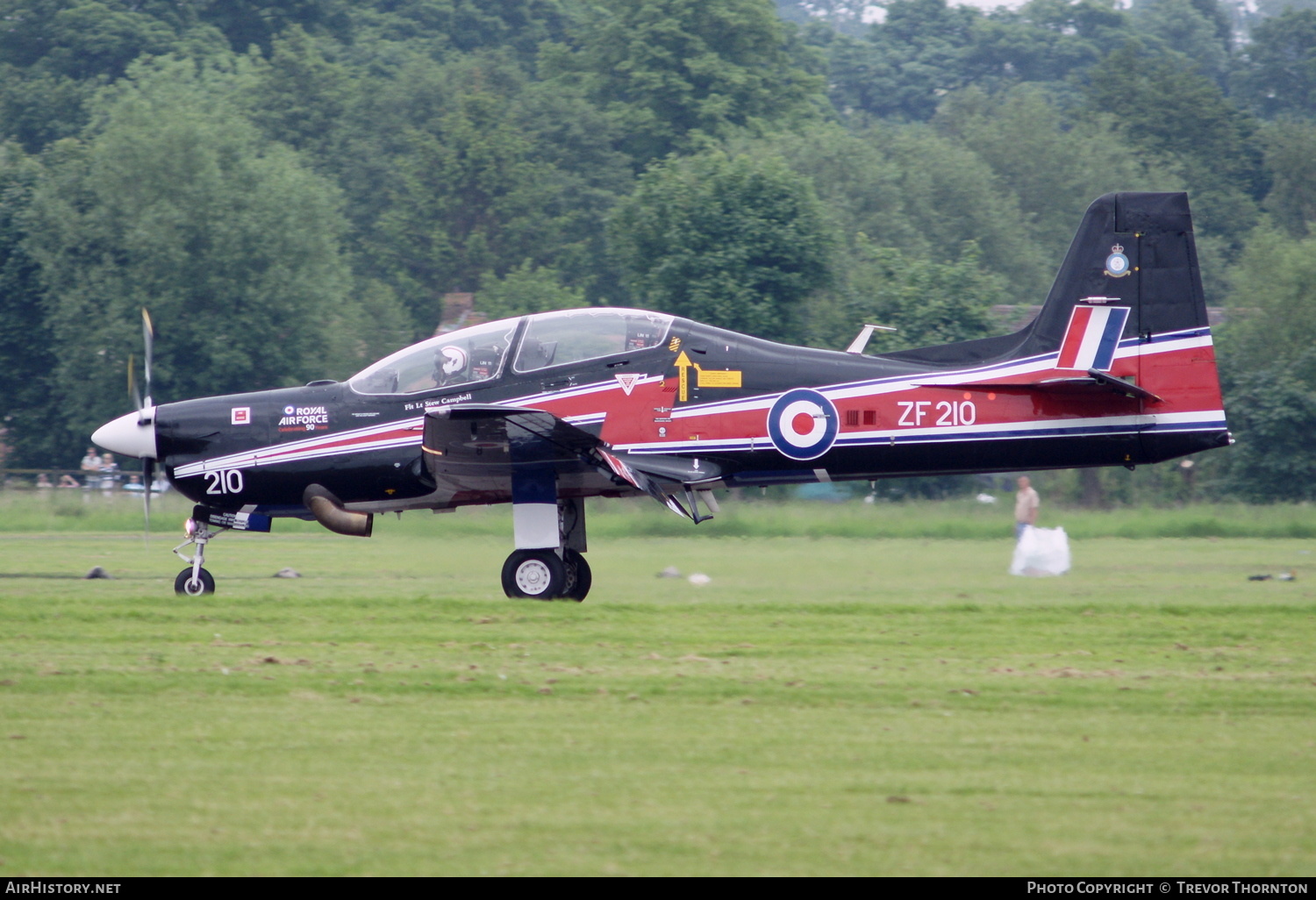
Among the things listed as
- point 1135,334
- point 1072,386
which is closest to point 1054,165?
point 1135,334

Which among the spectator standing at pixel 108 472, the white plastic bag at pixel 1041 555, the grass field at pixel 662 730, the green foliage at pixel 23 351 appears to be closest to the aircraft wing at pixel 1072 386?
the grass field at pixel 662 730

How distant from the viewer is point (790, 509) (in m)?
20.8

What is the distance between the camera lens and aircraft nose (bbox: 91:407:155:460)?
1331cm

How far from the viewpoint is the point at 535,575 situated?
1270 centimetres

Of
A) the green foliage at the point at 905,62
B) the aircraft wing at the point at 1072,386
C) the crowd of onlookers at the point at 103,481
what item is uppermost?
the green foliage at the point at 905,62

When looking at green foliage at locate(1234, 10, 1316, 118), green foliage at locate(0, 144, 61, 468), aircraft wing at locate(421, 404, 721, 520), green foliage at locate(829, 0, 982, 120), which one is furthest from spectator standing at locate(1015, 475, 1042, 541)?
green foliage at locate(829, 0, 982, 120)

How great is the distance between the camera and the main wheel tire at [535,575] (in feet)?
41.4

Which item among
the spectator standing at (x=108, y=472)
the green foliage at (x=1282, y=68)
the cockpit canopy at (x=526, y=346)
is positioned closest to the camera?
the cockpit canopy at (x=526, y=346)

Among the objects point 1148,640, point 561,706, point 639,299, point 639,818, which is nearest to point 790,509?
point 1148,640

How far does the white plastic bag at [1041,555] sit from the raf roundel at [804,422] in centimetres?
422

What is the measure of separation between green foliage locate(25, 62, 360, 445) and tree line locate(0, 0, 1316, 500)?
0.27 feet

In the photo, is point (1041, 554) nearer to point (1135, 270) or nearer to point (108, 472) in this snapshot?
point (1135, 270)

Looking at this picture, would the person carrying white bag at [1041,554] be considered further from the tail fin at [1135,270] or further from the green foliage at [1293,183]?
the green foliage at [1293,183]

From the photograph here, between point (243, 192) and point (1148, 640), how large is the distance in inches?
1277
